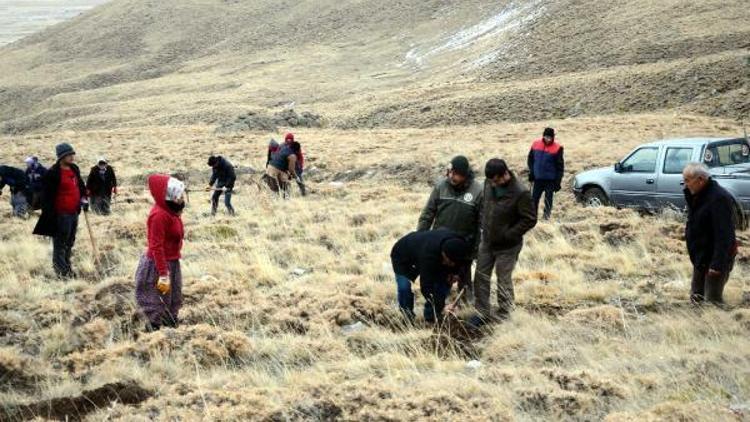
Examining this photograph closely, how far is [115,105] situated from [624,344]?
184 feet

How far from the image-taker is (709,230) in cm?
751

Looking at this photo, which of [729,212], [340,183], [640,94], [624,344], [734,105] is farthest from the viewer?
[640,94]

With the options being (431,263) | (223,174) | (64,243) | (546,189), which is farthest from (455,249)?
(223,174)

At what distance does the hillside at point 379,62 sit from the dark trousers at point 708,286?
68.6 feet

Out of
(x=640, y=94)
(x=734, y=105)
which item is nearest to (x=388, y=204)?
(x=734, y=105)

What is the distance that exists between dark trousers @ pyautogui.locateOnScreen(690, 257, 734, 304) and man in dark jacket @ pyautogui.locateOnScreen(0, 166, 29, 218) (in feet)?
45.1

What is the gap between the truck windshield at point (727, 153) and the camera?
1305 cm

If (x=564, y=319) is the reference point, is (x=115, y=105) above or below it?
above

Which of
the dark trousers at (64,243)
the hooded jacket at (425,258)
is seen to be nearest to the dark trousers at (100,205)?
the dark trousers at (64,243)

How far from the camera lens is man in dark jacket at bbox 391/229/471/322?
689 cm

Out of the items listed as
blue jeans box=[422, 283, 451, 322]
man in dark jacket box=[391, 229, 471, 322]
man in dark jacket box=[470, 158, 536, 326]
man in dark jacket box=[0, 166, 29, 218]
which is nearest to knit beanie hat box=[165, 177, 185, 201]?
man in dark jacket box=[391, 229, 471, 322]

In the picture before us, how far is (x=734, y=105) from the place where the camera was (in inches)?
1058

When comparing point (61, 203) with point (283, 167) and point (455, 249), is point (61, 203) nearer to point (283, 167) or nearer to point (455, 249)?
point (455, 249)

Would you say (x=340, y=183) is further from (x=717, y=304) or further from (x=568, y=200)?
(x=717, y=304)
